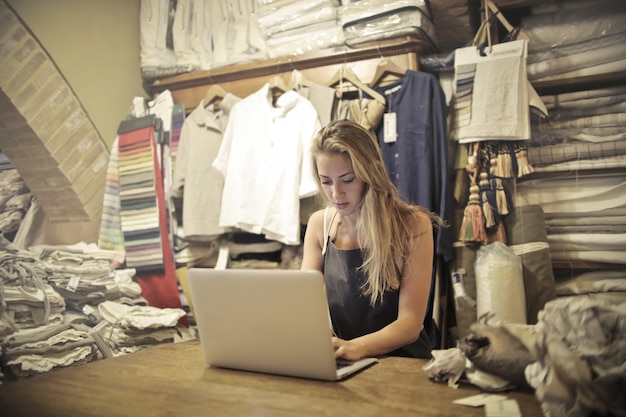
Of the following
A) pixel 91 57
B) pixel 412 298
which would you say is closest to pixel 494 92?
pixel 412 298

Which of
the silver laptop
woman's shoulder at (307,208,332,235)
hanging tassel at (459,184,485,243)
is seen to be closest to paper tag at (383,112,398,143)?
hanging tassel at (459,184,485,243)

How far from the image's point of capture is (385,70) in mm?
2588

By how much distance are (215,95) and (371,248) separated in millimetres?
1782

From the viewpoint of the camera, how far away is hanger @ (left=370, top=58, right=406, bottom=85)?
2566 millimetres

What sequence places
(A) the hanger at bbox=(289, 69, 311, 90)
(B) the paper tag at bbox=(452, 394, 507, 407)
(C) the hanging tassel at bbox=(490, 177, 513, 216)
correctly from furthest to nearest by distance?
(A) the hanger at bbox=(289, 69, 311, 90) < (C) the hanging tassel at bbox=(490, 177, 513, 216) < (B) the paper tag at bbox=(452, 394, 507, 407)

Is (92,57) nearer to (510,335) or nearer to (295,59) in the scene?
(295,59)

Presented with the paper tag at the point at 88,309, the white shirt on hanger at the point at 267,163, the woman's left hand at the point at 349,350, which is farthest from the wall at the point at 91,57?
the woman's left hand at the point at 349,350

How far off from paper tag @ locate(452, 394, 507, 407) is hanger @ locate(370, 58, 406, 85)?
73.1 inches

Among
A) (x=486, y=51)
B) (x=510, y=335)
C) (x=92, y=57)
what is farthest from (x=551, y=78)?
(x=92, y=57)

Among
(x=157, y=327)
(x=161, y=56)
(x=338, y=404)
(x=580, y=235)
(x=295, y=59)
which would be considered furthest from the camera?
(x=161, y=56)

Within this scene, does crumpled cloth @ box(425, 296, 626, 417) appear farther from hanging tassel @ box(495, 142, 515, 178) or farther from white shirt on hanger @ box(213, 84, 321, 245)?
white shirt on hanger @ box(213, 84, 321, 245)

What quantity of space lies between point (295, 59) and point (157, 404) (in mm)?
2119

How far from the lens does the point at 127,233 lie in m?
2.95

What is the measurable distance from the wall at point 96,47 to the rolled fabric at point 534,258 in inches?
88.4
